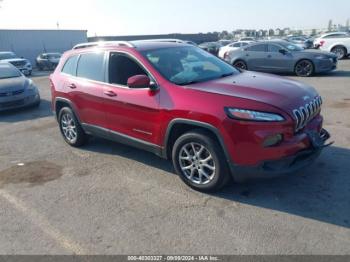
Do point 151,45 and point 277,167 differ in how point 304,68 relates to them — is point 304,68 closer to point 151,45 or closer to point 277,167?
point 151,45

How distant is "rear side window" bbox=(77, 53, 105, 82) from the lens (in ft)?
17.4

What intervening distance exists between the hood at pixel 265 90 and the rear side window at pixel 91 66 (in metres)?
1.76

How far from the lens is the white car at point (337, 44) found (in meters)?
20.2

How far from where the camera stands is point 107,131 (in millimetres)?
5293

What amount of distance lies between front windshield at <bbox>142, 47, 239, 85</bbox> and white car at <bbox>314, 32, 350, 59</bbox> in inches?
699

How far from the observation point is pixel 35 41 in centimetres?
3841

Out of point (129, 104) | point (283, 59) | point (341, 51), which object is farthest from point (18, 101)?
point (341, 51)

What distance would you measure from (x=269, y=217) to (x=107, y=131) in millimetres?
2765

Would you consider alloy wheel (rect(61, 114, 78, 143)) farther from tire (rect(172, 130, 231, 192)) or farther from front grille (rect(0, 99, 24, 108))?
front grille (rect(0, 99, 24, 108))

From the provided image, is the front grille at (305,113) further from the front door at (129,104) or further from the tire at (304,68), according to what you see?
the tire at (304,68)

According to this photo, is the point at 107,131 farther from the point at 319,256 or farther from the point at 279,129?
the point at 319,256

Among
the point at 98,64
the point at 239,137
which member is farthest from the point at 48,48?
the point at 239,137

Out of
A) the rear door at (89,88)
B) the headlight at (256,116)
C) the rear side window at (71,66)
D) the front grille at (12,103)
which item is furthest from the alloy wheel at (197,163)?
the front grille at (12,103)

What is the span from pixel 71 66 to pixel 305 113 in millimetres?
3999
